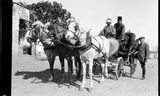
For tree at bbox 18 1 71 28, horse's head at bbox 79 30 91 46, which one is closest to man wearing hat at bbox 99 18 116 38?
horse's head at bbox 79 30 91 46

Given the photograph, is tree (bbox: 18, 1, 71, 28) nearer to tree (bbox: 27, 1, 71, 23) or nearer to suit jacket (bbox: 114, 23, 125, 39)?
tree (bbox: 27, 1, 71, 23)

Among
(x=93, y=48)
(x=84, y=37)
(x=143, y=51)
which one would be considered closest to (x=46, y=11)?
(x=143, y=51)

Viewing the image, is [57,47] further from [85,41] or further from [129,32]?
[129,32]

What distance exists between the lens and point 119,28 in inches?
337

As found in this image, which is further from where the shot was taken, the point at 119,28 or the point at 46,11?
the point at 46,11

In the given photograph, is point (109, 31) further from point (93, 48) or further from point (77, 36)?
point (77, 36)

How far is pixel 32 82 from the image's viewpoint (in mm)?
7008

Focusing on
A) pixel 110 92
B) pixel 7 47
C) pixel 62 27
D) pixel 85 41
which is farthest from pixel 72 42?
pixel 7 47

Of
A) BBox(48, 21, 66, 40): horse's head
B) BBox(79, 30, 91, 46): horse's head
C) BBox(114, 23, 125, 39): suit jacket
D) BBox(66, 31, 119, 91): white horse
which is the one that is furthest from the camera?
BBox(114, 23, 125, 39): suit jacket

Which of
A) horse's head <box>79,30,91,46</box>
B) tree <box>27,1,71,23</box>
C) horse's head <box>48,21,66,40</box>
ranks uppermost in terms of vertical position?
tree <box>27,1,71,23</box>

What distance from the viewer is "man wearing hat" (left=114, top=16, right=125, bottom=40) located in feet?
27.5

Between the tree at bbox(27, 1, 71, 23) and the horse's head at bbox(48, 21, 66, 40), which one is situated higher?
the tree at bbox(27, 1, 71, 23)

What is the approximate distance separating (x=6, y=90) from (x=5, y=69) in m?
0.29

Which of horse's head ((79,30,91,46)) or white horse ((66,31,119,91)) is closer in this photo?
horse's head ((79,30,91,46))
